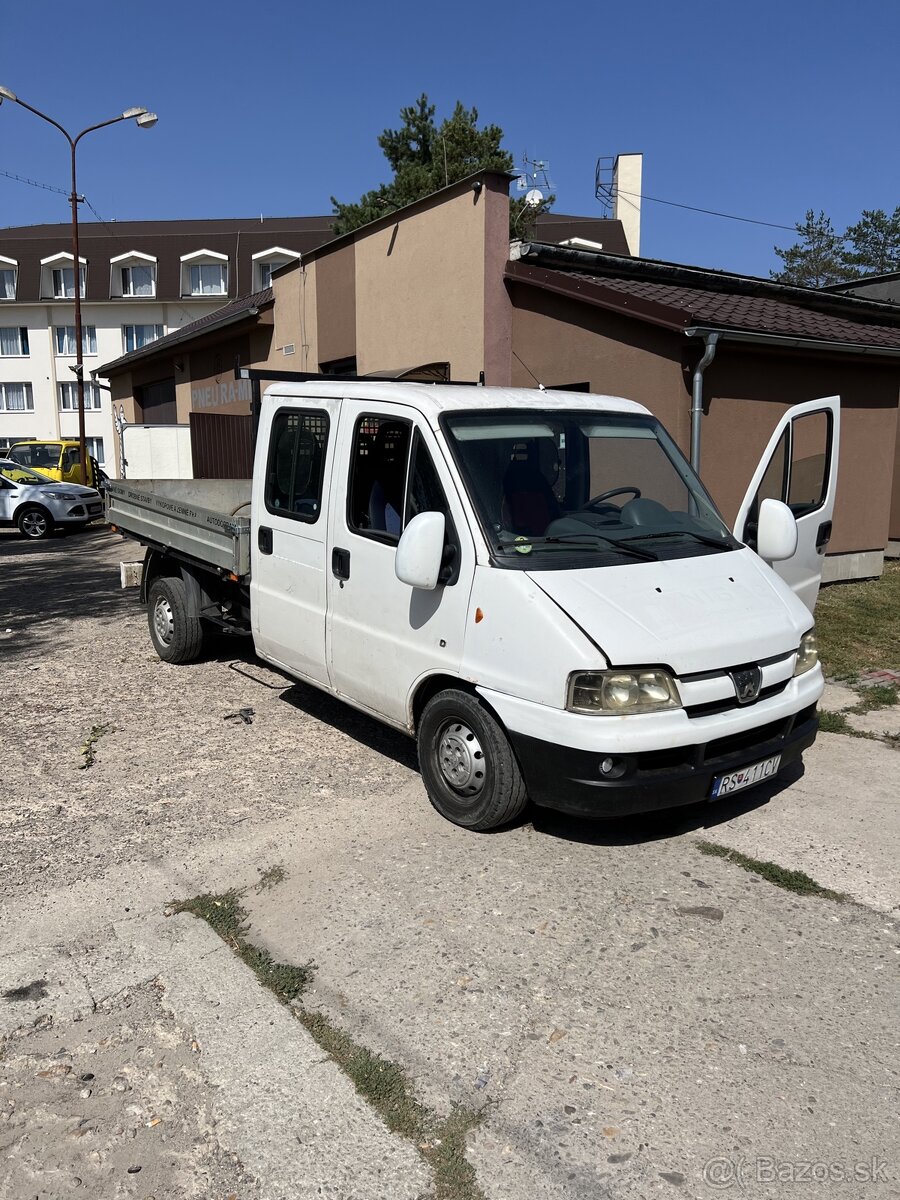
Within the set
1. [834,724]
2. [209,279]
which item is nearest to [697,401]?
[834,724]

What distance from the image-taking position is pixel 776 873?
4.12 m

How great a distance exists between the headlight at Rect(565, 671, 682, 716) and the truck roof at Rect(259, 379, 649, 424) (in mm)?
1629

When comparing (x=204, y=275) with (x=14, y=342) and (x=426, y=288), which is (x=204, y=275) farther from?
(x=426, y=288)

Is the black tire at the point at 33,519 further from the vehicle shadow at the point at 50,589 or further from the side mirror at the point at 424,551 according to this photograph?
the side mirror at the point at 424,551

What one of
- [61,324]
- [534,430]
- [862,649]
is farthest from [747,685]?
[61,324]

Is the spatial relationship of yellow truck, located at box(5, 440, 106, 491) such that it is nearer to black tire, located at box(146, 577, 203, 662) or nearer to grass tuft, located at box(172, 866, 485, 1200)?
black tire, located at box(146, 577, 203, 662)

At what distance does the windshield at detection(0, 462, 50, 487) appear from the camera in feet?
67.4

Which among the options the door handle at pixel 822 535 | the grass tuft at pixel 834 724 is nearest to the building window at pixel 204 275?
the door handle at pixel 822 535

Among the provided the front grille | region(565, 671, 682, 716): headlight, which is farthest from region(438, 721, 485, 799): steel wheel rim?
the front grille

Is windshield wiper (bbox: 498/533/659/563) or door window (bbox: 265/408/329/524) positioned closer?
windshield wiper (bbox: 498/533/659/563)

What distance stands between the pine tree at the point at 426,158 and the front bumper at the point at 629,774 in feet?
80.3

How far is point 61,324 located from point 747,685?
4904cm

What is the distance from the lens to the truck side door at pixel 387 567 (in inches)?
176

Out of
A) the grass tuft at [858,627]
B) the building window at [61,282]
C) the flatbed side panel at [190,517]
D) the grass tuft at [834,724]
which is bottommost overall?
the grass tuft at [834,724]
